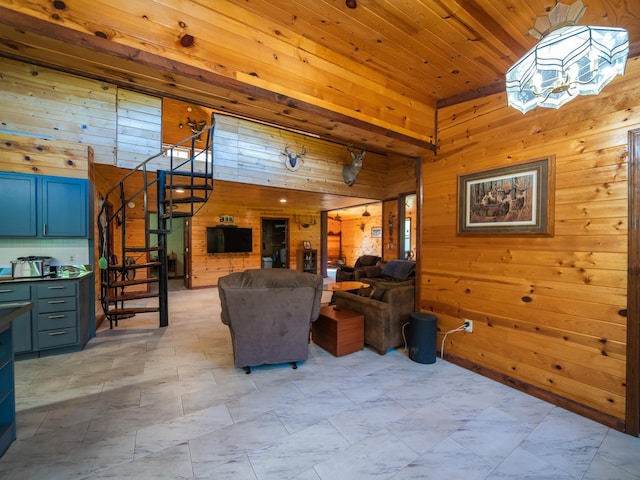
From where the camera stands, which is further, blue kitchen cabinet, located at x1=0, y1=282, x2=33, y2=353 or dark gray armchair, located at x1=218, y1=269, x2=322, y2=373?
blue kitchen cabinet, located at x1=0, y1=282, x2=33, y2=353

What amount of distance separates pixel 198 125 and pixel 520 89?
7.12 m

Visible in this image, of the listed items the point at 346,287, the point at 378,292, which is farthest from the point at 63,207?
the point at 378,292

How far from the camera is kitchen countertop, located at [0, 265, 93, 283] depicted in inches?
116

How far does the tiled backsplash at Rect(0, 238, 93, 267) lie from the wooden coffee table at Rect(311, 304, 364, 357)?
3.12 meters

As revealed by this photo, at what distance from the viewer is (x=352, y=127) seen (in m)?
2.37

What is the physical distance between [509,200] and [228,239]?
22.3 ft

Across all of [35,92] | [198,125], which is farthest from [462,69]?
[198,125]

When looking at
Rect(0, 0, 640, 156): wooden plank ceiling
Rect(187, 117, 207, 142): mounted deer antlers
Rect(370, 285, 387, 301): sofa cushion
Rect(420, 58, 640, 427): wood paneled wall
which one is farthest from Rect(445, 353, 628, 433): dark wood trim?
Rect(187, 117, 207, 142): mounted deer antlers

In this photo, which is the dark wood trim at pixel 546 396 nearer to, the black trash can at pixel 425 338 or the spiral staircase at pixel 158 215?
the black trash can at pixel 425 338

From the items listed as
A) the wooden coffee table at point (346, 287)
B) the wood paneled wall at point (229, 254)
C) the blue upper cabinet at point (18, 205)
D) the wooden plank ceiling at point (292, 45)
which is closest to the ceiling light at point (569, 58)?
the wooden plank ceiling at point (292, 45)

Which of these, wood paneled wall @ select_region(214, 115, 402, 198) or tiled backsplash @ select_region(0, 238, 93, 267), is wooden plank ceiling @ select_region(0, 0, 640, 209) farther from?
wood paneled wall @ select_region(214, 115, 402, 198)

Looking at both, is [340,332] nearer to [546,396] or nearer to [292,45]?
[546,396]

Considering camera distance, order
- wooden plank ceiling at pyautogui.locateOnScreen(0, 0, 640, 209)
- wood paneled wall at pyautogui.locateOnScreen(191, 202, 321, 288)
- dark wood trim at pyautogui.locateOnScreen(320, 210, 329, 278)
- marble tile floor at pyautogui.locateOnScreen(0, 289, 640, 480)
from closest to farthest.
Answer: wooden plank ceiling at pyautogui.locateOnScreen(0, 0, 640, 209), marble tile floor at pyautogui.locateOnScreen(0, 289, 640, 480), wood paneled wall at pyautogui.locateOnScreen(191, 202, 321, 288), dark wood trim at pyautogui.locateOnScreen(320, 210, 329, 278)

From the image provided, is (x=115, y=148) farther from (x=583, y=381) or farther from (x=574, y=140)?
(x=583, y=381)
